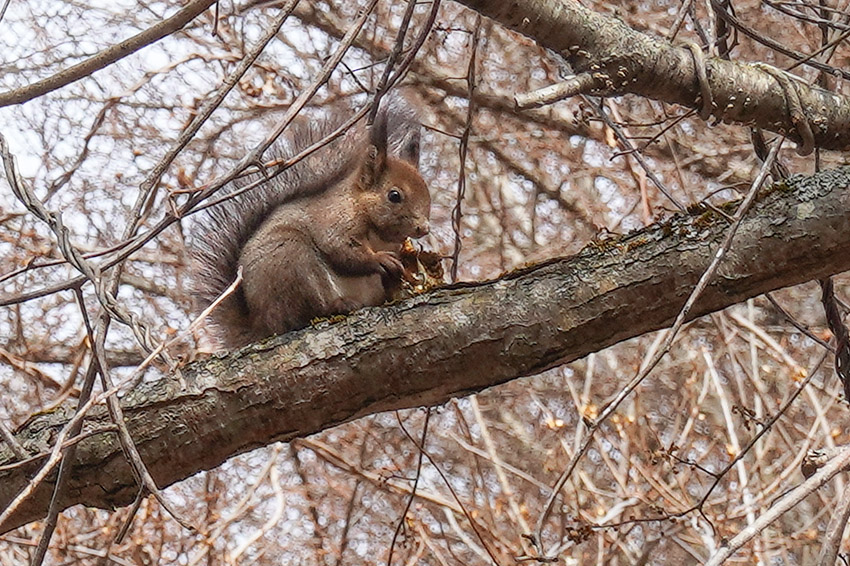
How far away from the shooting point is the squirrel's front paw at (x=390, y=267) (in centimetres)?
225

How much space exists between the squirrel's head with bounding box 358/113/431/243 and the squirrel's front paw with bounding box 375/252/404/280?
0.44 ft

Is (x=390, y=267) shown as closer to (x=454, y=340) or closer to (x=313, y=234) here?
(x=313, y=234)

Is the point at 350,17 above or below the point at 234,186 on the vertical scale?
above

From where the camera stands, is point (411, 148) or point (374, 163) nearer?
point (374, 163)

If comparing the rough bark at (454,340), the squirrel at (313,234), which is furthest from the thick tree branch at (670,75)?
the squirrel at (313,234)

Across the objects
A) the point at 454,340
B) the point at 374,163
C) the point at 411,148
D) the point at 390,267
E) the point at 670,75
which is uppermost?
the point at 411,148

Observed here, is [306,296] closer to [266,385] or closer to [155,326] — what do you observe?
[266,385]

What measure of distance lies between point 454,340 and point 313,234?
653 mm

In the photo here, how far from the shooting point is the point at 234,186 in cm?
Answer: 232

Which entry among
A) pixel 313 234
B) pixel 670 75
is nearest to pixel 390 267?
pixel 313 234

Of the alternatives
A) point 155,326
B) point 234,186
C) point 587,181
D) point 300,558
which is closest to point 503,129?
point 587,181

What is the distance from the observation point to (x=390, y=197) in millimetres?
2375

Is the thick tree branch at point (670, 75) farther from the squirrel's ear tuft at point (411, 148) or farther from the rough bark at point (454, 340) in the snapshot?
the squirrel's ear tuft at point (411, 148)

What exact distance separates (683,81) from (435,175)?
2468 millimetres
